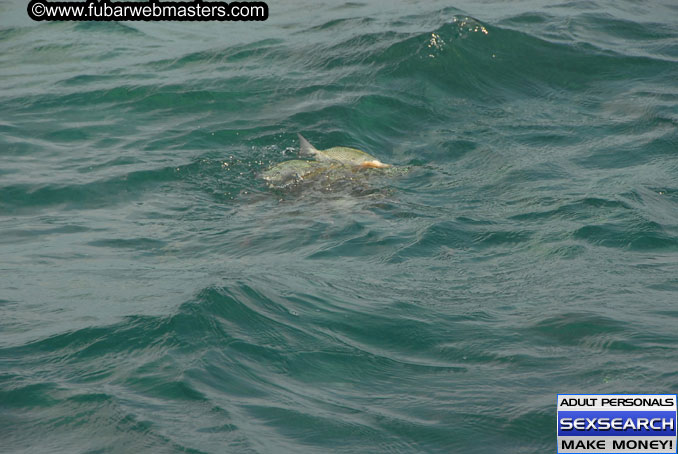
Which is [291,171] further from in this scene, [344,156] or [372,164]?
[372,164]

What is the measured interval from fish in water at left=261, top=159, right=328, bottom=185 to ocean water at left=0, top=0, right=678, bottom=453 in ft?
0.51

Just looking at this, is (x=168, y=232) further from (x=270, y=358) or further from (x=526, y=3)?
(x=526, y=3)

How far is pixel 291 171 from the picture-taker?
820cm

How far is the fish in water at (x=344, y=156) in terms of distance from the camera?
27.2 ft

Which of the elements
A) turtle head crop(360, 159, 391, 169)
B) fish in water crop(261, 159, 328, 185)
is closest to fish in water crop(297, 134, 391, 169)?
turtle head crop(360, 159, 391, 169)

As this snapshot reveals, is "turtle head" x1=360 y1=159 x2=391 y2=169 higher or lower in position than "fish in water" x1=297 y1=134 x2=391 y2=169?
lower

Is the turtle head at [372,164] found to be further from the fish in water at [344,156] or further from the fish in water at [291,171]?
the fish in water at [291,171]

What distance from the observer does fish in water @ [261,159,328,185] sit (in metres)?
8.10

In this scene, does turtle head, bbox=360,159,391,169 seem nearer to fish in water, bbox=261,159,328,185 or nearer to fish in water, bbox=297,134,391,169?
fish in water, bbox=297,134,391,169

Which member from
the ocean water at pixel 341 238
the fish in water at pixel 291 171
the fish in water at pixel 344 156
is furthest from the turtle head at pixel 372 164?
the fish in water at pixel 291 171

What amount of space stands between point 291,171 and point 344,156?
2.15 feet

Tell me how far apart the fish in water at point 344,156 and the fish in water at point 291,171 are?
0.58 feet

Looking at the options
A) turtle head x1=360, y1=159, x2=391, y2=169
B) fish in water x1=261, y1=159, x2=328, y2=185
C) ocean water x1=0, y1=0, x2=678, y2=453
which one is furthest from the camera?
turtle head x1=360, y1=159, x2=391, y2=169

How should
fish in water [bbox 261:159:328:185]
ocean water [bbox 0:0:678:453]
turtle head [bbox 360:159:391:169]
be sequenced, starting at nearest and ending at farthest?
ocean water [bbox 0:0:678:453] → fish in water [bbox 261:159:328:185] → turtle head [bbox 360:159:391:169]
